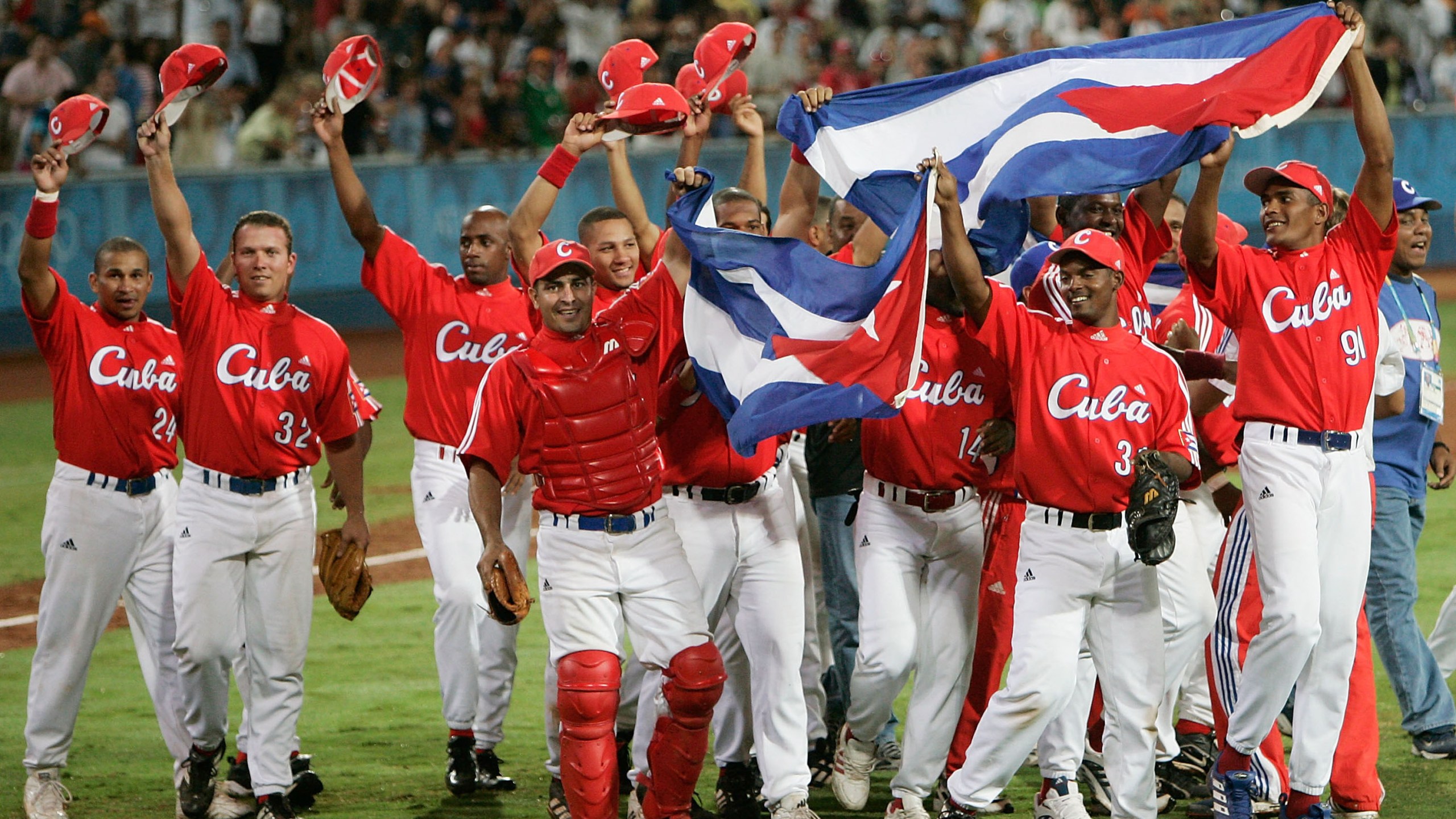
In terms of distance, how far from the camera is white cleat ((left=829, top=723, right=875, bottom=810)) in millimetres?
6902

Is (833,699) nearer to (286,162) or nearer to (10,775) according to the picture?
(10,775)

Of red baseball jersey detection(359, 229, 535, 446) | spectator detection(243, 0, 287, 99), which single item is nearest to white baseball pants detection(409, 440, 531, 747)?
red baseball jersey detection(359, 229, 535, 446)

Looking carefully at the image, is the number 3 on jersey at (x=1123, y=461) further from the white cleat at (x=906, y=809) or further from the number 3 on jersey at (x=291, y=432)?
the number 3 on jersey at (x=291, y=432)

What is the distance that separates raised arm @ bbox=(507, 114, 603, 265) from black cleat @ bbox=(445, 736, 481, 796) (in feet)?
6.82

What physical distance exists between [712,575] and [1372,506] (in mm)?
2505

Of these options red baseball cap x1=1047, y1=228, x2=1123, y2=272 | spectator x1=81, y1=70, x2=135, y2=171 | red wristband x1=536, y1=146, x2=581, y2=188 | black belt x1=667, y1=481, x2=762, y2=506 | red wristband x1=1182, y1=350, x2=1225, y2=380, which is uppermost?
spectator x1=81, y1=70, x2=135, y2=171

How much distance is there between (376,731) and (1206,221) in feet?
15.1

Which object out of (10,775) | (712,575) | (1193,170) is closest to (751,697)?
(712,575)

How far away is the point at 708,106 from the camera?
7.15 metres

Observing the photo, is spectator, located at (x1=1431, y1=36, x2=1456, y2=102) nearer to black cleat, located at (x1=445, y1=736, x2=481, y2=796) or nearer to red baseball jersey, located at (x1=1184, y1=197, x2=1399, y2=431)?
red baseball jersey, located at (x1=1184, y1=197, x2=1399, y2=431)

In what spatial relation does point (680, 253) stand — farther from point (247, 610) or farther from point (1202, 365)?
point (247, 610)

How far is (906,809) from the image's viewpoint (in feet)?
21.4

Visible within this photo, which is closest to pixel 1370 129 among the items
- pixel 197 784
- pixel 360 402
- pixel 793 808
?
pixel 793 808

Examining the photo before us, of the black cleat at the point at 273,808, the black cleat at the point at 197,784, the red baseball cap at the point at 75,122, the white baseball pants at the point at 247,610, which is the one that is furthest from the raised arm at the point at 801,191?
the black cleat at the point at 197,784
